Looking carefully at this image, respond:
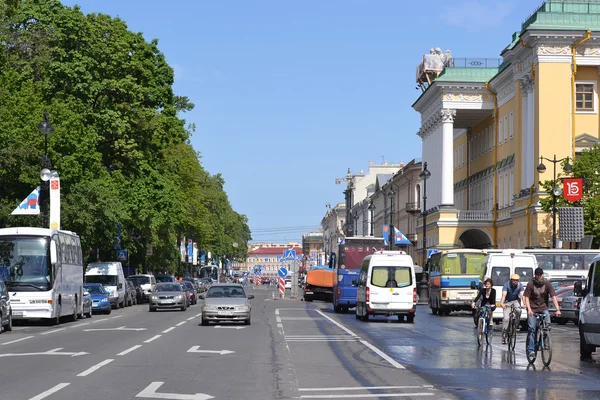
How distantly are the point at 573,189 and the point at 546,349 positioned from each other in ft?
131

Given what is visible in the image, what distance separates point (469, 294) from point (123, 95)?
2106cm

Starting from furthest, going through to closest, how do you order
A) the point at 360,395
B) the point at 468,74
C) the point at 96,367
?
the point at 468,74, the point at 96,367, the point at 360,395

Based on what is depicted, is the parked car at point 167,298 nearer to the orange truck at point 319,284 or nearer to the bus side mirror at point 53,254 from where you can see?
the bus side mirror at point 53,254

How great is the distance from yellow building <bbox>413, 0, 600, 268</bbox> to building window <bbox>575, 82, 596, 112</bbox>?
0.22 ft

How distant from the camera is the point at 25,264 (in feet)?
128

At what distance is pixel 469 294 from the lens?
52.7 meters

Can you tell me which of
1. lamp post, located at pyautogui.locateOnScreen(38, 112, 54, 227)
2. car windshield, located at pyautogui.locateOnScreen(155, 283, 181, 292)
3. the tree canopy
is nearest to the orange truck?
the tree canopy

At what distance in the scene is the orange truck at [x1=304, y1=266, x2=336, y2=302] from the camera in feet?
244

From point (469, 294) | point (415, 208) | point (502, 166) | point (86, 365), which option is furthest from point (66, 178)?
point (415, 208)

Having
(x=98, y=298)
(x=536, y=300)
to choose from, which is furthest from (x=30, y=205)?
(x=536, y=300)

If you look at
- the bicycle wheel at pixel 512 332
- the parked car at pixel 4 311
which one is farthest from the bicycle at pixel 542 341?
the parked car at pixel 4 311

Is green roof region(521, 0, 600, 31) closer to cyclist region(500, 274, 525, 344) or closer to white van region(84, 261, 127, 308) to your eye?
white van region(84, 261, 127, 308)

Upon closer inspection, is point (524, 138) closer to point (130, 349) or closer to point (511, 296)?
point (511, 296)

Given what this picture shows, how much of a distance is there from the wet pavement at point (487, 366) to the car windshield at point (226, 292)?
5424 mm
